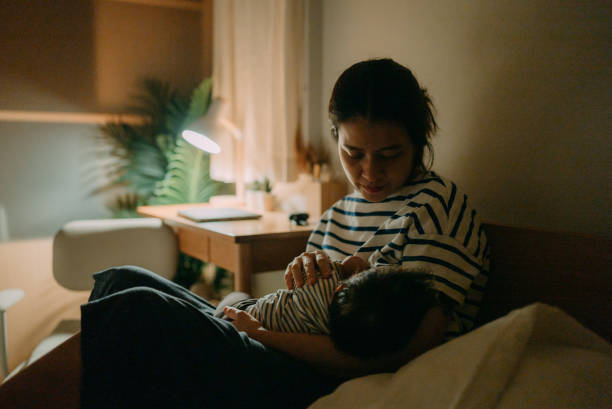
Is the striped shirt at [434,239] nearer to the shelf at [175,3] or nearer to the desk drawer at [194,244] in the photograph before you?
the desk drawer at [194,244]

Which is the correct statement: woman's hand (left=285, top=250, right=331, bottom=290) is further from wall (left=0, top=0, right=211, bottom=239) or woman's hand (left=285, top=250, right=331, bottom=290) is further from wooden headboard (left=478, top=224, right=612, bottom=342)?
wall (left=0, top=0, right=211, bottom=239)

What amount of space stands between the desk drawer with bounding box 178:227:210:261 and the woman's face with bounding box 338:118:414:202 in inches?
35.6

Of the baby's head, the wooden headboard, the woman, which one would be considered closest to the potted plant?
the woman

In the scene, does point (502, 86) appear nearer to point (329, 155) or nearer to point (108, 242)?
point (329, 155)

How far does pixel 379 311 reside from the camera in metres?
0.70

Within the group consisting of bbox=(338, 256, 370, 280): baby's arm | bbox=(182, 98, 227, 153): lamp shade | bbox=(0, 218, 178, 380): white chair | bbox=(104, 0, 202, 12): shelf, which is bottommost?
bbox=(0, 218, 178, 380): white chair

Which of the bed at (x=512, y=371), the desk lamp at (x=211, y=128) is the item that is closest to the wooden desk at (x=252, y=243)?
the desk lamp at (x=211, y=128)

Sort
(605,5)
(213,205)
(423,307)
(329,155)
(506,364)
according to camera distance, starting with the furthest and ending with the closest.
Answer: (213,205) → (329,155) → (605,5) → (423,307) → (506,364)

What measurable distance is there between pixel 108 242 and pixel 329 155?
37.7 inches

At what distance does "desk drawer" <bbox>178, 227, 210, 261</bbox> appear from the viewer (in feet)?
5.91

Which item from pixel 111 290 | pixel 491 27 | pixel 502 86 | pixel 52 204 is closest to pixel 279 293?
pixel 111 290

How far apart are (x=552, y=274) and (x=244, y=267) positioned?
0.85 m

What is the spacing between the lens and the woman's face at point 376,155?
963 millimetres

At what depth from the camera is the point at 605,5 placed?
930 millimetres
